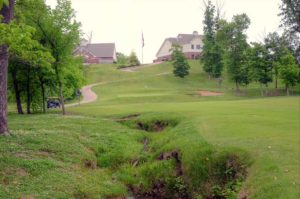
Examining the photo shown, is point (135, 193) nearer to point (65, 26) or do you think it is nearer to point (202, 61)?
point (65, 26)

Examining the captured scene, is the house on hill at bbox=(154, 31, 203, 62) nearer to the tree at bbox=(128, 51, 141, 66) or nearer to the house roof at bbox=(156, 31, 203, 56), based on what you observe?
the house roof at bbox=(156, 31, 203, 56)

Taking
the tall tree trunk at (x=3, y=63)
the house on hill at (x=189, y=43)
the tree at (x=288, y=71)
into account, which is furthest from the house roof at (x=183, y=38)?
the tall tree trunk at (x=3, y=63)

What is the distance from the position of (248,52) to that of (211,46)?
9942 mm

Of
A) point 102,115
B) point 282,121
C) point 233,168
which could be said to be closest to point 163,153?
point 233,168

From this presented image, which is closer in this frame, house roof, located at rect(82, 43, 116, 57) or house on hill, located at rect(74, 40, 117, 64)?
house on hill, located at rect(74, 40, 117, 64)

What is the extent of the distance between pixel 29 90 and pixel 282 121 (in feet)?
69.4

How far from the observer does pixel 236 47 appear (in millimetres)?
56625

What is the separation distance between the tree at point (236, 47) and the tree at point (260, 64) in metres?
2.08

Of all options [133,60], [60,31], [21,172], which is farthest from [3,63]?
[133,60]

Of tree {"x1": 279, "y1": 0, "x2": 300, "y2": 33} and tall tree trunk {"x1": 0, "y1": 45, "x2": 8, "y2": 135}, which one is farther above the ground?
tree {"x1": 279, "y1": 0, "x2": 300, "y2": 33}

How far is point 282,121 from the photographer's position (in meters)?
18.6

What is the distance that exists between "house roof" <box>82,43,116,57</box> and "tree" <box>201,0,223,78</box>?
41.7 m

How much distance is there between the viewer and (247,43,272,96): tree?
166ft

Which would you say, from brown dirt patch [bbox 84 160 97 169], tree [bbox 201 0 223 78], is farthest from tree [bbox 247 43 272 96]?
brown dirt patch [bbox 84 160 97 169]
